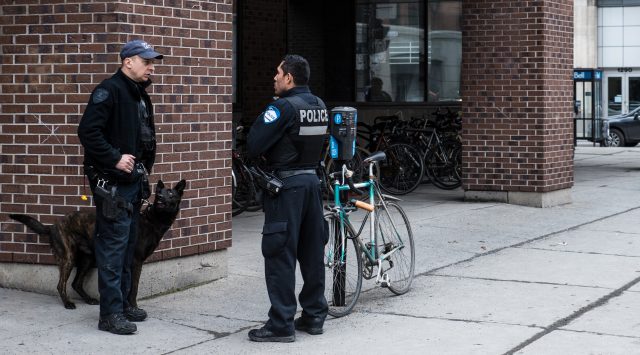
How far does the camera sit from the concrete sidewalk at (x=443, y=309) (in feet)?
22.5

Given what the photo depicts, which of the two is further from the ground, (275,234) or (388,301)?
(275,234)

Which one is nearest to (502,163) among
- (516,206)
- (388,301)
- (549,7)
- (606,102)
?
(516,206)

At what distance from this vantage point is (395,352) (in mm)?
6703

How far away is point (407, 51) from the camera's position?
2142 centimetres

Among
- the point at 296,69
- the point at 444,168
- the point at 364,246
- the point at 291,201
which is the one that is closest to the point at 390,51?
the point at 444,168

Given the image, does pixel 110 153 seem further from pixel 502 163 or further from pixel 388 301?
pixel 502 163

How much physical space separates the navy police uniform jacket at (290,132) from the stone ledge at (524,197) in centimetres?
769

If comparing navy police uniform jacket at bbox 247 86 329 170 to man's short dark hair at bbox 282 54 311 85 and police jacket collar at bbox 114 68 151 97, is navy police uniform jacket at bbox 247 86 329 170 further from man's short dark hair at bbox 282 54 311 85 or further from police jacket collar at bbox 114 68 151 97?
police jacket collar at bbox 114 68 151 97

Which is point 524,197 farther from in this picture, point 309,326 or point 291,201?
point 291,201

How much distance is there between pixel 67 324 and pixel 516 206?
8.19m

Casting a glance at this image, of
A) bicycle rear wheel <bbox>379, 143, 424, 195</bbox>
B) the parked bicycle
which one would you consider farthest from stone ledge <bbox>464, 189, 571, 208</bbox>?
the parked bicycle

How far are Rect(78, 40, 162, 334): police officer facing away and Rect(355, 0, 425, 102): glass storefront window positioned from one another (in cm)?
1438

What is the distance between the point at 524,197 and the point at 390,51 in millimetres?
7676

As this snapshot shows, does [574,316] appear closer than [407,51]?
Yes
